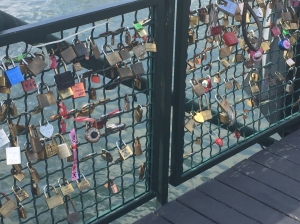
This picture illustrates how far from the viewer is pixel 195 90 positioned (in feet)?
7.29

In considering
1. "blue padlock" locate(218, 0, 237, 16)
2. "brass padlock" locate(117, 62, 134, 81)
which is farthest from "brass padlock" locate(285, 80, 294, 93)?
"brass padlock" locate(117, 62, 134, 81)

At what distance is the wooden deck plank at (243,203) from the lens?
86.5 inches

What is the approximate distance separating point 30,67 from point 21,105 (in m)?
3.98

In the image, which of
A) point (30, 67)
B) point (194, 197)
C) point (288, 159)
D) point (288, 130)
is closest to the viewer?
point (30, 67)

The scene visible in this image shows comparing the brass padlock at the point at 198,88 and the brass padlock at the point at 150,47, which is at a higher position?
the brass padlock at the point at 150,47

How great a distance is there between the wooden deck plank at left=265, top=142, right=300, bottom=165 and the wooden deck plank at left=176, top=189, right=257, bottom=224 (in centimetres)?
55

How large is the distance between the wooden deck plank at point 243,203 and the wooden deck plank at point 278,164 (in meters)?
0.29

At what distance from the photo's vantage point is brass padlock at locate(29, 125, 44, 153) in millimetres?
1749

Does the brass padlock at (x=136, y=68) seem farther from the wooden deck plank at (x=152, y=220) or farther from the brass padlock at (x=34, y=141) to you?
the wooden deck plank at (x=152, y=220)

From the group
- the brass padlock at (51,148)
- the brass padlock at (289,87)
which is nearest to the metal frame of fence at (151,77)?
the brass padlock at (51,148)

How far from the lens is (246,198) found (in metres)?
2.32

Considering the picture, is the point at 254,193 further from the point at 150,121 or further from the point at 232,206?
the point at 150,121

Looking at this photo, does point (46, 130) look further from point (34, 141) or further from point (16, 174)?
point (16, 174)

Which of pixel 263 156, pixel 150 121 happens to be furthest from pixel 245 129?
pixel 150 121
